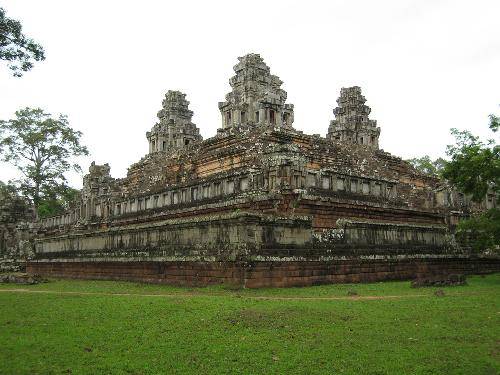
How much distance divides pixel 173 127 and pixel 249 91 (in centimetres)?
1307

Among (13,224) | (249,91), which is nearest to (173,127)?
(249,91)

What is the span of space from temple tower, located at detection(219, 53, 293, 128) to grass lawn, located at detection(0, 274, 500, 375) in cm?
2436

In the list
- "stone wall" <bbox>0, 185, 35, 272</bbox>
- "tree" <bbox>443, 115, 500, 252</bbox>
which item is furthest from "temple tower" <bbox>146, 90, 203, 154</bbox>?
"tree" <bbox>443, 115, 500, 252</bbox>

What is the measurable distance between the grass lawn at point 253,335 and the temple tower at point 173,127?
34.3 meters

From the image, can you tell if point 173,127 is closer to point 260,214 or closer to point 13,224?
point 13,224

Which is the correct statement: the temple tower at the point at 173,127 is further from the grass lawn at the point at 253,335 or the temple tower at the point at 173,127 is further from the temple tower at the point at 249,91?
the grass lawn at the point at 253,335

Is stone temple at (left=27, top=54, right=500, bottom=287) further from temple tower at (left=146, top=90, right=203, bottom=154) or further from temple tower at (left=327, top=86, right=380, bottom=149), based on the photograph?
temple tower at (left=327, top=86, right=380, bottom=149)

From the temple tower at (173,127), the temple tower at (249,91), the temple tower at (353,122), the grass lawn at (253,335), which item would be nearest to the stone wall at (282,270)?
the grass lawn at (253,335)

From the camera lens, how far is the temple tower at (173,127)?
47906 millimetres

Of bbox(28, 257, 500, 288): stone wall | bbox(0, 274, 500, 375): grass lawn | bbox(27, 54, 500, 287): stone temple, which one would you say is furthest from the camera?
bbox(27, 54, 500, 287): stone temple

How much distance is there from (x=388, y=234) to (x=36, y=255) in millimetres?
23441

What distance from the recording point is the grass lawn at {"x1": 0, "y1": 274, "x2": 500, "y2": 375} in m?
7.88

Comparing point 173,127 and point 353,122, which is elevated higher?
point 353,122

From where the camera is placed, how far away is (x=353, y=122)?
51375mm
